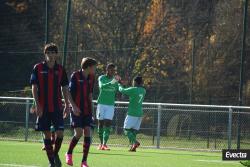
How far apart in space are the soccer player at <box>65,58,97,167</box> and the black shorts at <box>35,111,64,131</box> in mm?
937

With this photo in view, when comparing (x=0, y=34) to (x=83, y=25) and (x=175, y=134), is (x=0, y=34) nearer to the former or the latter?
(x=83, y=25)

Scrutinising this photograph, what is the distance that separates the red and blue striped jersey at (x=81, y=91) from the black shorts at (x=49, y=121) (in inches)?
45.9

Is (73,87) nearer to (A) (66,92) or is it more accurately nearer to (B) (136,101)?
(A) (66,92)

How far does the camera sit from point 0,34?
1351 inches

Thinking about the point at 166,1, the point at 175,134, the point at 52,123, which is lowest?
the point at 175,134

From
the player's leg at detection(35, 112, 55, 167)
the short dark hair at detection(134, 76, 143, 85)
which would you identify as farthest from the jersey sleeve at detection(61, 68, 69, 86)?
the short dark hair at detection(134, 76, 143, 85)

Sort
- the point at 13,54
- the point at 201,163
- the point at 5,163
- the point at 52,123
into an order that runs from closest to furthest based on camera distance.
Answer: the point at 52,123 → the point at 5,163 → the point at 201,163 → the point at 13,54

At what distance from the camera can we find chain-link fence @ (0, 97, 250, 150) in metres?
23.2

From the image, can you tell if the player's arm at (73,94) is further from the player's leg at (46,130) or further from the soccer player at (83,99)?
the player's leg at (46,130)

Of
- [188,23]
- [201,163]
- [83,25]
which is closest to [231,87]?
[188,23]

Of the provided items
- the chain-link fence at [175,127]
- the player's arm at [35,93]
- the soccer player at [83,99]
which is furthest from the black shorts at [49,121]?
the chain-link fence at [175,127]

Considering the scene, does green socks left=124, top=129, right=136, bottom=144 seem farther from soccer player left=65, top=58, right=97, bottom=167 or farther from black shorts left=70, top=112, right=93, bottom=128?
black shorts left=70, top=112, right=93, bottom=128

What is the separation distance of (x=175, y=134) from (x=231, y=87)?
593cm

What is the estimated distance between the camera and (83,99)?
44.7 feet
